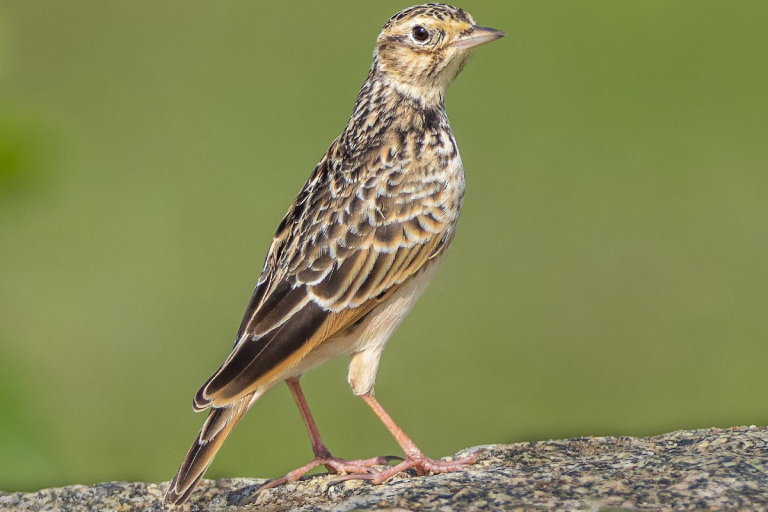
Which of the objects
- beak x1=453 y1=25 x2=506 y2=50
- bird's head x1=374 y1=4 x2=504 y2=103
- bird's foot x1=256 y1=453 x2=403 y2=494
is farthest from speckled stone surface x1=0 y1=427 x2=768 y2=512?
beak x1=453 y1=25 x2=506 y2=50

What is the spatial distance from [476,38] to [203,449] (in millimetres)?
3275

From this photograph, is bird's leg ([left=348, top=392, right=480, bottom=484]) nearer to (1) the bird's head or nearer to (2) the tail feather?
(2) the tail feather

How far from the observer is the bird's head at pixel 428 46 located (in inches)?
248

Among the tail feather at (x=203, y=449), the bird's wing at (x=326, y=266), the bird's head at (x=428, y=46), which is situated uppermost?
the bird's head at (x=428, y=46)

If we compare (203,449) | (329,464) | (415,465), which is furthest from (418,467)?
(203,449)

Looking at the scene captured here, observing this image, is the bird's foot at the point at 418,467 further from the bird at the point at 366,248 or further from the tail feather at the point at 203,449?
the tail feather at the point at 203,449

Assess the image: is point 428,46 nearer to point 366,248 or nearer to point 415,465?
point 366,248

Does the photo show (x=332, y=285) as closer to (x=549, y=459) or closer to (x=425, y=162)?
(x=425, y=162)

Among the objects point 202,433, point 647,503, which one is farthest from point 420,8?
point 647,503

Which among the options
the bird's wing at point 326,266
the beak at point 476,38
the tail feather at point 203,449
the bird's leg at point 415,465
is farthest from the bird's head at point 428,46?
the tail feather at point 203,449

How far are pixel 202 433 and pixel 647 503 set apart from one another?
252 cm

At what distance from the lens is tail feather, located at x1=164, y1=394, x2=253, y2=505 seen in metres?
5.00

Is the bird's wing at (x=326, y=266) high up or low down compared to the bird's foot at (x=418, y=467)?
up

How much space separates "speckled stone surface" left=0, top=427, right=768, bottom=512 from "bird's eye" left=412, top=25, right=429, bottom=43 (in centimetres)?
283
